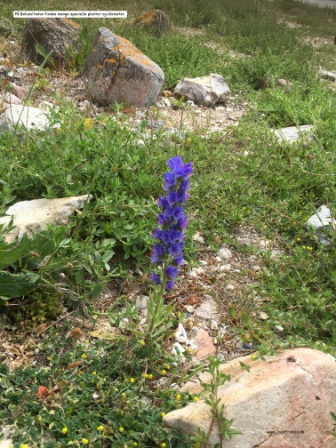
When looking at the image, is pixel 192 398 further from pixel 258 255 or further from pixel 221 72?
pixel 221 72

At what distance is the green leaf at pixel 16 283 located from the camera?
2656mm

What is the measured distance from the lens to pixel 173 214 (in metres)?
2.20

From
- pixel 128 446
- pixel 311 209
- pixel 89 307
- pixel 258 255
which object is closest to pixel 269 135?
pixel 311 209

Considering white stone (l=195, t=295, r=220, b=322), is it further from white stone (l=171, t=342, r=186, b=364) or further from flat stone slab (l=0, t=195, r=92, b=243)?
flat stone slab (l=0, t=195, r=92, b=243)

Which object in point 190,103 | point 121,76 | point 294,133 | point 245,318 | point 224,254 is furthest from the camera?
point 190,103

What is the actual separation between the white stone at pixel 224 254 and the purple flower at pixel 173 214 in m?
1.27

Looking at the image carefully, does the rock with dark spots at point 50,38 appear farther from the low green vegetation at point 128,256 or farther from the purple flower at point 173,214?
the purple flower at point 173,214

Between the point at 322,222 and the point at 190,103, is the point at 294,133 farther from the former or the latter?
the point at 322,222

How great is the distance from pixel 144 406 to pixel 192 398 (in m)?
0.25

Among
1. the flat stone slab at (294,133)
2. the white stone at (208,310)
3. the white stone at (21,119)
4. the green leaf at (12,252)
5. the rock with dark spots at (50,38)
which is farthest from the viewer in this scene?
the rock with dark spots at (50,38)

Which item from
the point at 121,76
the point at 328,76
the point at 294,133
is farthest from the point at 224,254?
the point at 328,76

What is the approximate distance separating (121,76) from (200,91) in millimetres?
1142

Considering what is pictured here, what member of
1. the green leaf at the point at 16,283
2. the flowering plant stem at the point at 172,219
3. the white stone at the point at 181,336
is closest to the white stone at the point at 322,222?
the white stone at the point at 181,336

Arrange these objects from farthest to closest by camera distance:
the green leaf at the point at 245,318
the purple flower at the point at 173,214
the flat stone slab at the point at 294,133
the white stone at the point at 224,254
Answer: the flat stone slab at the point at 294,133 → the white stone at the point at 224,254 → the green leaf at the point at 245,318 → the purple flower at the point at 173,214
